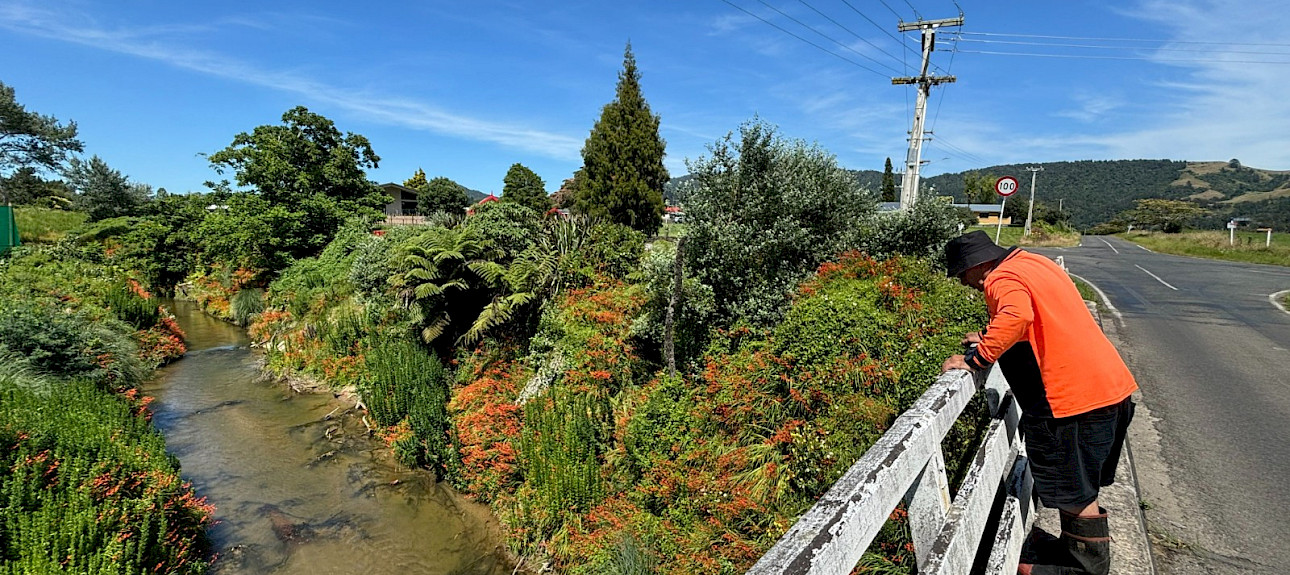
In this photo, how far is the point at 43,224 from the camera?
1034 inches

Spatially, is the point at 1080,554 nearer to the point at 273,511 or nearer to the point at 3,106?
the point at 273,511

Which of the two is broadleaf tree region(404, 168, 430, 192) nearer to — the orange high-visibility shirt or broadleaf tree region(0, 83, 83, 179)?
broadleaf tree region(0, 83, 83, 179)

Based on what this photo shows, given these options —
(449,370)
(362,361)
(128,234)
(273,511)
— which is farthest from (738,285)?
(128,234)

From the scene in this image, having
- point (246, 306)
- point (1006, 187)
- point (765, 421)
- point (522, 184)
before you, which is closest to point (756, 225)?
point (765, 421)

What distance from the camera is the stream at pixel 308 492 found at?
661 centimetres

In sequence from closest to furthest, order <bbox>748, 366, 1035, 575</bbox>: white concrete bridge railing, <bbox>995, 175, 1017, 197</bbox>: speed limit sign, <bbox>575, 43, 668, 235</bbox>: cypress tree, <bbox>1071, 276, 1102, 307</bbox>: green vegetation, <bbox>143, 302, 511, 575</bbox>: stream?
<bbox>748, 366, 1035, 575</bbox>: white concrete bridge railing → <bbox>143, 302, 511, 575</bbox>: stream → <bbox>1071, 276, 1102, 307</bbox>: green vegetation → <bbox>995, 175, 1017, 197</bbox>: speed limit sign → <bbox>575, 43, 668, 235</bbox>: cypress tree

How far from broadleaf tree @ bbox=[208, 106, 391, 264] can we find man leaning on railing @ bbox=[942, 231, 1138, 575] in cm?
2136

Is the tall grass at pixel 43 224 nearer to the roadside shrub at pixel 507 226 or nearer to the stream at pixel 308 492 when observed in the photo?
the stream at pixel 308 492

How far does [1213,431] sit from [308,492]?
10.5 metres

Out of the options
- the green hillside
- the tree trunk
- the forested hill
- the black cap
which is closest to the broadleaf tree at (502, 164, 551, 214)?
the tree trunk

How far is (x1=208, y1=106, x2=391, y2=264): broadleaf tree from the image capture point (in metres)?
18.9

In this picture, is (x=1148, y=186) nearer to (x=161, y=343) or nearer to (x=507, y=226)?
(x=507, y=226)

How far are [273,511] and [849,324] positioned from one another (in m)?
7.75

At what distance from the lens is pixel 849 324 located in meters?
5.90
